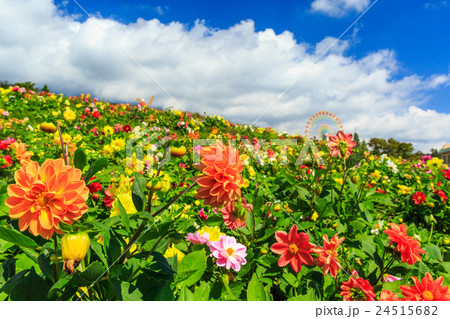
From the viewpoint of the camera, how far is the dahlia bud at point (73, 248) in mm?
538

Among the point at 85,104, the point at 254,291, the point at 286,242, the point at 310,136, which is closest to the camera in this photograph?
the point at 254,291

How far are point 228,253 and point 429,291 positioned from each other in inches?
24.2

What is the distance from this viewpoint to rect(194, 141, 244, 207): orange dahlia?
679mm

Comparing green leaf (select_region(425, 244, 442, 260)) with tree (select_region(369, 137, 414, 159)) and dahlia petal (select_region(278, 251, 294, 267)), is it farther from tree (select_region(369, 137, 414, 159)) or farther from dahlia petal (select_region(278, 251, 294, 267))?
tree (select_region(369, 137, 414, 159))

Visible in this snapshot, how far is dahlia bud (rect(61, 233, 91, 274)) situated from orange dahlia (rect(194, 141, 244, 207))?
0.29m

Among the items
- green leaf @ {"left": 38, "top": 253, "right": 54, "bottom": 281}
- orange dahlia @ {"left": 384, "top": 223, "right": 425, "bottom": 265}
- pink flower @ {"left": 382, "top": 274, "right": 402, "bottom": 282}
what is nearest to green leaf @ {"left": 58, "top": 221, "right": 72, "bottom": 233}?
green leaf @ {"left": 38, "top": 253, "right": 54, "bottom": 281}

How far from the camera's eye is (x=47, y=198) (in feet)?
1.86

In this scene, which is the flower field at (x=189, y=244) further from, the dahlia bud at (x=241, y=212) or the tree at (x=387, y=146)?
the tree at (x=387, y=146)

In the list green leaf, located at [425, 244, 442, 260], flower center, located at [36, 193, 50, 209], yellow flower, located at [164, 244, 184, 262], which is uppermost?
flower center, located at [36, 193, 50, 209]

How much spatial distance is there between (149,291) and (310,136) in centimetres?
125

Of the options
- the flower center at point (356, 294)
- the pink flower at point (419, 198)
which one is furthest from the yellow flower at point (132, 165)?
the pink flower at point (419, 198)
